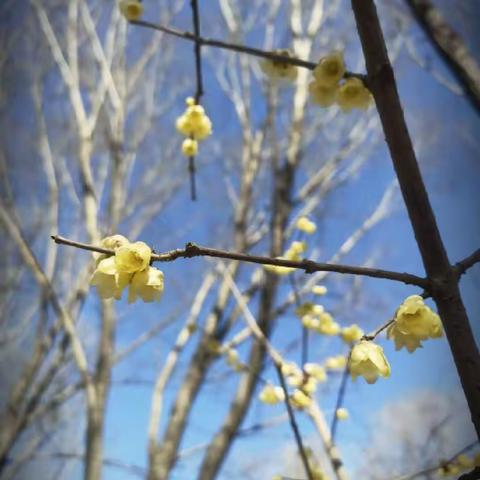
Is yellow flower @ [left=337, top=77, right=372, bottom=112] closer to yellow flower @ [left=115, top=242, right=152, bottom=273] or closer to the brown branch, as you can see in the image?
the brown branch

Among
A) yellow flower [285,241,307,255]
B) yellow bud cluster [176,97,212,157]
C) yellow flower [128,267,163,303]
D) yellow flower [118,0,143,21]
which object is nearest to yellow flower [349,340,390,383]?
yellow flower [128,267,163,303]

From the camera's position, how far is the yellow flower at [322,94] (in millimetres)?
1077

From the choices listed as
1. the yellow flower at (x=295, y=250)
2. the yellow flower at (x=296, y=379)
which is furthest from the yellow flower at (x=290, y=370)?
the yellow flower at (x=295, y=250)

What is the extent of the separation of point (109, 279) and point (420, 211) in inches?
17.3

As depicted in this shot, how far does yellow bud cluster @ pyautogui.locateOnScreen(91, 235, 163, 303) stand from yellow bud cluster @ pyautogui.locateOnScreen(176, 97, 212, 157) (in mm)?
771

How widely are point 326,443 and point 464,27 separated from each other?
1.29 m

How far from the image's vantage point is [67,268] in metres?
3.78

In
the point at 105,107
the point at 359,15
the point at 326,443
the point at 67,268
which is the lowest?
the point at 326,443

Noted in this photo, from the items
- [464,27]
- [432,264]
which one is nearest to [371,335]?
[432,264]

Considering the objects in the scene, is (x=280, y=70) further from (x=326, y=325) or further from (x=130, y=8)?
(x=326, y=325)

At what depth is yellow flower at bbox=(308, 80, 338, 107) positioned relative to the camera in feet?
3.53

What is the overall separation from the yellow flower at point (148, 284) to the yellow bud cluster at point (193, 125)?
77 cm

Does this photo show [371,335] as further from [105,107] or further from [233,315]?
[105,107]

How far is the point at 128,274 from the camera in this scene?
0.70 metres
